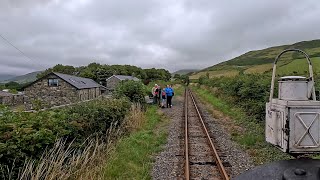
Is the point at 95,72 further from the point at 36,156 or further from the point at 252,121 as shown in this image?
the point at 36,156

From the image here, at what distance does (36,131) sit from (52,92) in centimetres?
3917

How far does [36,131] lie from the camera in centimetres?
538

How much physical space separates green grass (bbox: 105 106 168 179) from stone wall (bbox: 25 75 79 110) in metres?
31.5

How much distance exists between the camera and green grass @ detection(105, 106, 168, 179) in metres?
6.61

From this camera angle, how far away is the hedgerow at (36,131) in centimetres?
479

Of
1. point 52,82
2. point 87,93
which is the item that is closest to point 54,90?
point 52,82

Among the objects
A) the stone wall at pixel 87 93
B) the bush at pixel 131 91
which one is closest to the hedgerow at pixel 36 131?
the bush at pixel 131 91

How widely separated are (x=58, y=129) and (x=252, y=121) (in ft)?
29.2

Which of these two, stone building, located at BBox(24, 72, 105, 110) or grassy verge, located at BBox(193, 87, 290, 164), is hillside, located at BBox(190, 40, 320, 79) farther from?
stone building, located at BBox(24, 72, 105, 110)

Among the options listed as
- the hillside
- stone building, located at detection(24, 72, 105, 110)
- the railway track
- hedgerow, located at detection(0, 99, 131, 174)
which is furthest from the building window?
hedgerow, located at detection(0, 99, 131, 174)

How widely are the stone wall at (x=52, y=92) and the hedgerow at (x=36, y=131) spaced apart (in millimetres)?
33439

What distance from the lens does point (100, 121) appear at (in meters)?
9.30

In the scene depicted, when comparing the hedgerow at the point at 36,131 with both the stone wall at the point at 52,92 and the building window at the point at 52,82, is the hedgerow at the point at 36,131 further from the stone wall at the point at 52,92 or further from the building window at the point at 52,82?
the building window at the point at 52,82

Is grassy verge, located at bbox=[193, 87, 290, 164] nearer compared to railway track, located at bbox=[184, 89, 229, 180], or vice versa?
railway track, located at bbox=[184, 89, 229, 180]
